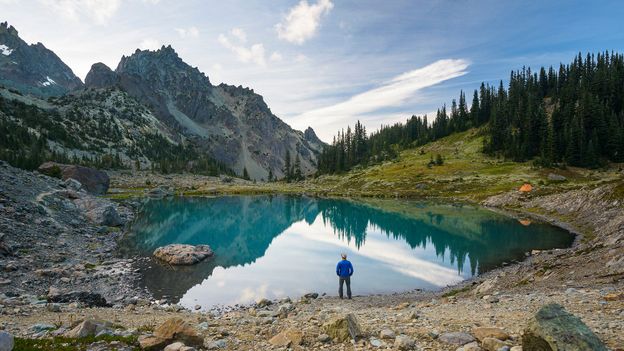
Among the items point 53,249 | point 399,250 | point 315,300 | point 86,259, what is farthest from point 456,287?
point 53,249

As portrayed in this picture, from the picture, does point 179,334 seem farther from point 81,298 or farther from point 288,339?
point 81,298

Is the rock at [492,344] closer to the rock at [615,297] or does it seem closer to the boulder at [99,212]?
the rock at [615,297]

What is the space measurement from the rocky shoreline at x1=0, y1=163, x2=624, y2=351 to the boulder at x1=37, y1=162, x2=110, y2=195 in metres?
40.8

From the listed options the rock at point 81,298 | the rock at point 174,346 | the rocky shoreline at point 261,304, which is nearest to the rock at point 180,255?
the rocky shoreline at point 261,304

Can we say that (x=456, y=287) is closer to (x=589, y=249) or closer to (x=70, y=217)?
(x=589, y=249)

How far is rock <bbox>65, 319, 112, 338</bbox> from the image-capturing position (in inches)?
508

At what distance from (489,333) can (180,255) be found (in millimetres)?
33568

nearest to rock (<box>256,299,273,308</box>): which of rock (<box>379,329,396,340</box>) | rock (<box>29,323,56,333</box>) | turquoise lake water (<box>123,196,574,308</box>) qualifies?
turquoise lake water (<box>123,196,574,308</box>)

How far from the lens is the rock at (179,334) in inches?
473

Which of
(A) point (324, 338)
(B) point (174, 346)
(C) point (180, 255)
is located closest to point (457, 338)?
(A) point (324, 338)

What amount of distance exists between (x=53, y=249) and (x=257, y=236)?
105ft

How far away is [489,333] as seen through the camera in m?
11.1

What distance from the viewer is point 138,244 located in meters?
45.5

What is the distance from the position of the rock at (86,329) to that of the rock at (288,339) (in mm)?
6547
